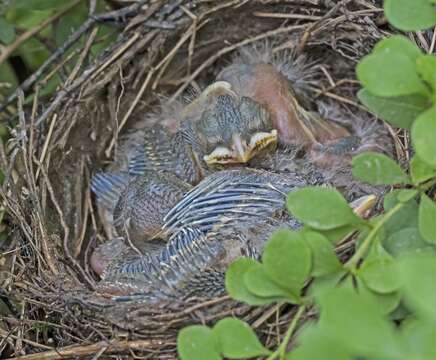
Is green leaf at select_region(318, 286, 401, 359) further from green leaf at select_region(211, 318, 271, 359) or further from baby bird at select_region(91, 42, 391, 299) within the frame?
baby bird at select_region(91, 42, 391, 299)

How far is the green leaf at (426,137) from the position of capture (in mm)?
913

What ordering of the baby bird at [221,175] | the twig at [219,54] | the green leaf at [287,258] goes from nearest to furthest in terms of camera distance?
the green leaf at [287,258]
the baby bird at [221,175]
the twig at [219,54]

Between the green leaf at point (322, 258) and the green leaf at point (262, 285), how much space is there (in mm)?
50

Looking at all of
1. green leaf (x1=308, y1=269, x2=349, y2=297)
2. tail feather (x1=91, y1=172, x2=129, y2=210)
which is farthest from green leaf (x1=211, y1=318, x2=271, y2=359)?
tail feather (x1=91, y1=172, x2=129, y2=210)

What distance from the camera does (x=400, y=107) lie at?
1106 millimetres

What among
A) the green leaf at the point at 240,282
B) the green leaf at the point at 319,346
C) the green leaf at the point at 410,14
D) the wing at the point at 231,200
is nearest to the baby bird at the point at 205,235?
the wing at the point at 231,200

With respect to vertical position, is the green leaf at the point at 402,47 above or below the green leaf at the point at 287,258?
above

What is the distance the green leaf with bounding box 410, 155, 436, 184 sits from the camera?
1.09 meters

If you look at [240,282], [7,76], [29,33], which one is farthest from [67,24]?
[240,282]

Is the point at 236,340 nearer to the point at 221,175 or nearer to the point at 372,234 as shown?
the point at 372,234

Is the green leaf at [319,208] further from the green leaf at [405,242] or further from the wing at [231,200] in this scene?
the wing at [231,200]

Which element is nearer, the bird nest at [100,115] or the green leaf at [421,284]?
the green leaf at [421,284]

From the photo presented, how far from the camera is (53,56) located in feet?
6.27

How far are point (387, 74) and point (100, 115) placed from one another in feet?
3.60
